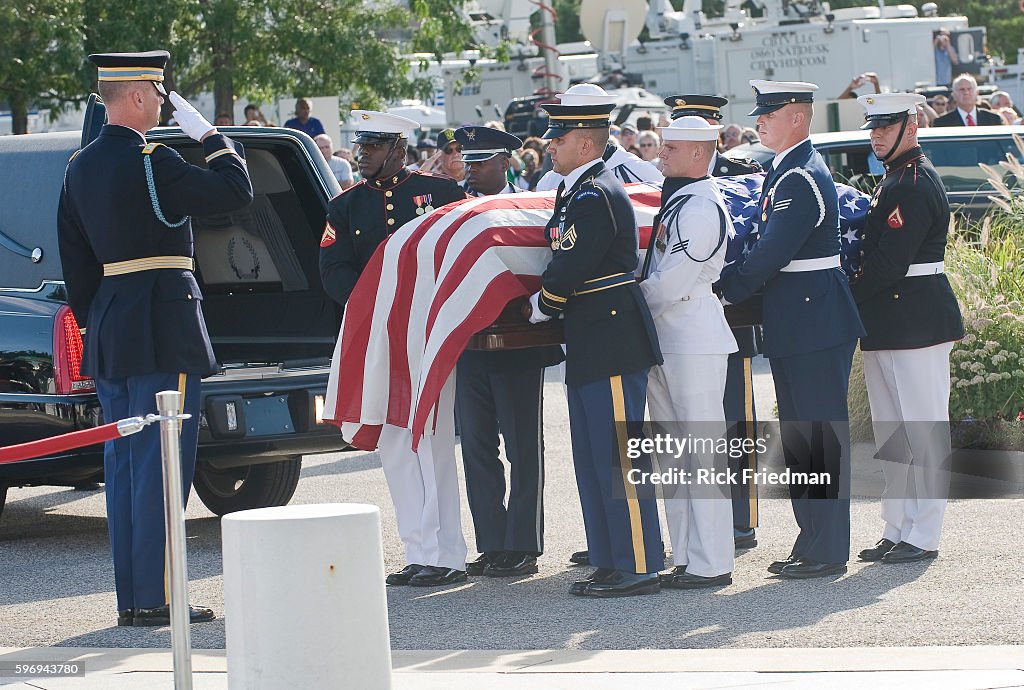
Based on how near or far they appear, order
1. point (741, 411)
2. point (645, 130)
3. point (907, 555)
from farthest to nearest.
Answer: point (645, 130), point (741, 411), point (907, 555)

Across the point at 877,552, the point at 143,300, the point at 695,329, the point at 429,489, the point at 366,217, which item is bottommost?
the point at 877,552

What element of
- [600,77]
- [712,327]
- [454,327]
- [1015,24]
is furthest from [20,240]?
[1015,24]

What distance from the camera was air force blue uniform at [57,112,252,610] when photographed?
6.58 m

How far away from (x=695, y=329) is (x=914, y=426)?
1160mm

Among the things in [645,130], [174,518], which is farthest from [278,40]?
[174,518]

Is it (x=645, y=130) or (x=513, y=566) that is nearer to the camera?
(x=513, y=566)

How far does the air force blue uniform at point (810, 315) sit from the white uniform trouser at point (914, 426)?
14.3 inches

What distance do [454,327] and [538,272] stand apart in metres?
0.44

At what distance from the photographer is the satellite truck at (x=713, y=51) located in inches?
1025

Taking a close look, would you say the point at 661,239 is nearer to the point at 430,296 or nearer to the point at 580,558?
the point at 430,296

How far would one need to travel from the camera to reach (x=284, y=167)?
8.93 m

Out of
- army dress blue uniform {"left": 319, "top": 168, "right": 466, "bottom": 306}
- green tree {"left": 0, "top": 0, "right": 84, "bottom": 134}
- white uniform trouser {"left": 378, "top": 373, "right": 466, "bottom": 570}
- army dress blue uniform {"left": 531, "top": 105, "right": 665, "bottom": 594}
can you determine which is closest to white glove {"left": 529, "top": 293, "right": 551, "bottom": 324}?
army dress blue uniform {"left": 531, "top": 105, "right": 665, "bottom": 594}

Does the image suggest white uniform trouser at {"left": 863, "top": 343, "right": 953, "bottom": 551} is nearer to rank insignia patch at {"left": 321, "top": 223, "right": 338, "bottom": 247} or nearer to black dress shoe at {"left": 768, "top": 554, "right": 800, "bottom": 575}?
black dress shoe at {"left": 768, "top": 554, "right": 800, "bottom": 575}

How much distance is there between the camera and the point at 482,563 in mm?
7473
